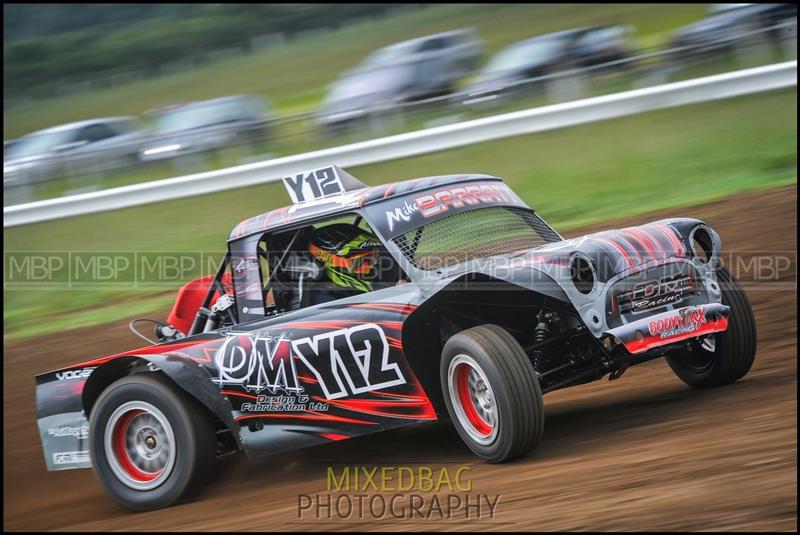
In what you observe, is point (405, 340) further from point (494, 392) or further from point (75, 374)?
point (75, 374)

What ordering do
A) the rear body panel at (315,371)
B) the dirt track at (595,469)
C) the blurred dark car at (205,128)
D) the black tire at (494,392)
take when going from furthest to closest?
1. the blurred dark car at (205,128)
2. the rear body panel at (315,371)
3. the black tire at (494,392)
4. the dirt track at (595,469)

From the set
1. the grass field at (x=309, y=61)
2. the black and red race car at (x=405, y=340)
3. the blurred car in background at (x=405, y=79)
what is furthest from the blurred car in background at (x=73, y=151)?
the black and red race car at (x=405, y=340)

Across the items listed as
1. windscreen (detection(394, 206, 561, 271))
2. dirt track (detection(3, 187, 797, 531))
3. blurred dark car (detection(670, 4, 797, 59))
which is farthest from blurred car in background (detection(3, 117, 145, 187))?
windscreen (detection(394, 206, 561, 271))

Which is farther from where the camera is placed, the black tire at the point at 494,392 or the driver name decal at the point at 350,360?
the driver name decal at the point at 350,360

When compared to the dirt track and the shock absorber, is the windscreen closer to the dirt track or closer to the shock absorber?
the shock absorber

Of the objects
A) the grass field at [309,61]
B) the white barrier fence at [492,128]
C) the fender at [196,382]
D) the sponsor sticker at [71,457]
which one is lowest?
the sponsor sticker at [71,457]

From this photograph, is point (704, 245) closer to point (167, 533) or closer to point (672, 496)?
point (672, 496)

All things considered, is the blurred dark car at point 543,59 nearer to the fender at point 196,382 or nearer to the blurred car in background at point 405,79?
the blurred car in background at point 405,79

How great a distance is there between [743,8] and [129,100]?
1300 centimetres

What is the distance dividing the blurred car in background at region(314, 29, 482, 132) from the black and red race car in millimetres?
9018

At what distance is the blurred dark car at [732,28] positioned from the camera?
13898mm

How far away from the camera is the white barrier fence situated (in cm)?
1274

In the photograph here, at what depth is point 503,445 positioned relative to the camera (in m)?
5.15

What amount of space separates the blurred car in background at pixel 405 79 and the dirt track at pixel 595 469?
7612 mm
